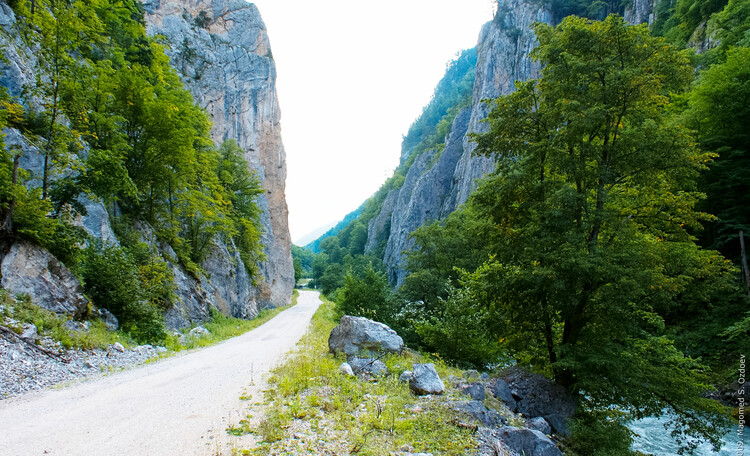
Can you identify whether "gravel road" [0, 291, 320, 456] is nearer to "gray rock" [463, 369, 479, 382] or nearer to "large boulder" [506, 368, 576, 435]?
"gray rock" [463, 369, 479, 382]

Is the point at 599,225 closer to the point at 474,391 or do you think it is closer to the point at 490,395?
the point at 490,395

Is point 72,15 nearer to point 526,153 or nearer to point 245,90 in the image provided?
point 526,153

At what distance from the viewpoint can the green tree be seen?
7.32m

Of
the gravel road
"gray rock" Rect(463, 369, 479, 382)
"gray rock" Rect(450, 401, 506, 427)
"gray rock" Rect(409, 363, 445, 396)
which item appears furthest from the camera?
"gray rock" Rect(463, 369, 479, 382)

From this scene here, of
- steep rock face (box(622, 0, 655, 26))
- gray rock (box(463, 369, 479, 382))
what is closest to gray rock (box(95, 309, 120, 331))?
gray rock (box(463, 369, 479, 382))

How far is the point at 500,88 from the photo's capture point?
176ft

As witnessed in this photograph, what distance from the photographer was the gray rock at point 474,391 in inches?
265

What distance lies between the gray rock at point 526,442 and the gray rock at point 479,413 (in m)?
0.27

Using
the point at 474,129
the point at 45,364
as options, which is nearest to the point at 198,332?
the point at 45,364

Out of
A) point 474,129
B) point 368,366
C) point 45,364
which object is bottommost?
point 368,366

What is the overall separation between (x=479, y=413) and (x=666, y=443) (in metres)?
7.28

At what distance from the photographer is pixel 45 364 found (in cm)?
659

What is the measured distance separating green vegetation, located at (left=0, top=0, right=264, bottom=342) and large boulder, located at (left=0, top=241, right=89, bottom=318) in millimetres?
389

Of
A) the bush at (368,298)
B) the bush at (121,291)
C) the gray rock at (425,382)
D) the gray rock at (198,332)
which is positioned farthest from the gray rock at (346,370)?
the gray rock at (198,332)
